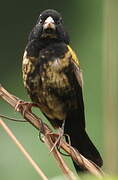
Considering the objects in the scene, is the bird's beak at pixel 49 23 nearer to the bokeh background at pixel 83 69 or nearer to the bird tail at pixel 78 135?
the bokeh background at pixel 83 69

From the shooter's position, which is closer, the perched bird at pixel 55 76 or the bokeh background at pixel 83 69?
the bokeh background at pixel 83 69

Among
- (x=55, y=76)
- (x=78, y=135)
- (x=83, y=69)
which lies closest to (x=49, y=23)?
(x=55, y=76)

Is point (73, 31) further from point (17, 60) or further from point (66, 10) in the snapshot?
point (17, 60)

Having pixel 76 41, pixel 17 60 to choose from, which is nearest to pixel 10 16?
pixel 17 60

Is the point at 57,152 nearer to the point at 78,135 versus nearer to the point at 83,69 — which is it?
the point at 78,135

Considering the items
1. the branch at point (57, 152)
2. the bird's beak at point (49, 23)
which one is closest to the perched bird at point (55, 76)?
the bird's beak at point (49, 23)

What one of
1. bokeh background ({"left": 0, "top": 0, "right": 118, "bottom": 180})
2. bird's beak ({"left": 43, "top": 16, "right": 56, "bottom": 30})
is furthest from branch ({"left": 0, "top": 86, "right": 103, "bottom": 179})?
bird's beak ({"left": 43, "top": 16, "right": 56, "bottom": 30})

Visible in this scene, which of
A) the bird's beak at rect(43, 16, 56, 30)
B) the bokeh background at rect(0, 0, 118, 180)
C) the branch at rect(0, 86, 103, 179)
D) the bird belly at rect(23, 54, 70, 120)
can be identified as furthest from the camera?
the bird's beak at rect(43, 16, 56, 30)

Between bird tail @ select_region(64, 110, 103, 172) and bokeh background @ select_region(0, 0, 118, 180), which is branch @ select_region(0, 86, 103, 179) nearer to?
bokeh background @ select_region(0, 0, 118, 180)
